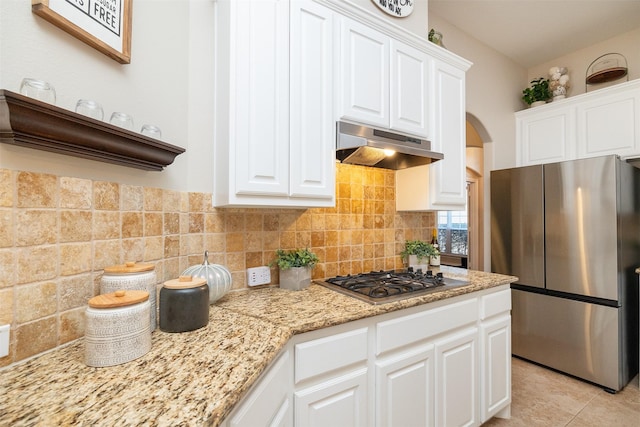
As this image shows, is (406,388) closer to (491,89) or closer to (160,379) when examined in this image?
(160,379)

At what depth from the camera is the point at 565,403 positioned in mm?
2283

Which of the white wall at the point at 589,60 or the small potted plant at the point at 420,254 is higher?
the white wall at the point at 589,60

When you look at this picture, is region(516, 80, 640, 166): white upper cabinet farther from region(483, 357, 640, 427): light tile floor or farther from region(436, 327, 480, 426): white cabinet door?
region(436, 327, 480, 426): white cabinet door

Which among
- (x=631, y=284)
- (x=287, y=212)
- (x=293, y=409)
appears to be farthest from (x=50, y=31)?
(x=631, y=284)

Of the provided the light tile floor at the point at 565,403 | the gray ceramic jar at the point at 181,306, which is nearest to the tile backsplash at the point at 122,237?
the gray ceramic jar at the point at 181,306

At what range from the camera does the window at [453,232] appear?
5.98 meters

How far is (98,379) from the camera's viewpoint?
724mm

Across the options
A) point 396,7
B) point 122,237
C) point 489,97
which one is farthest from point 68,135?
point 489,97

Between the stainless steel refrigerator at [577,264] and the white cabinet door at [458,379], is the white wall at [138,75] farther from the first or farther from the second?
the stainless steel refrigerator at [577,264]

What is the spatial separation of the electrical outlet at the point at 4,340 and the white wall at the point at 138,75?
399mm

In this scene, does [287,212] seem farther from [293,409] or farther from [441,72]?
[441,72]

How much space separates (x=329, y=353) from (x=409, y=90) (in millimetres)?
1577

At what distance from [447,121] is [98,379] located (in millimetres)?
2223

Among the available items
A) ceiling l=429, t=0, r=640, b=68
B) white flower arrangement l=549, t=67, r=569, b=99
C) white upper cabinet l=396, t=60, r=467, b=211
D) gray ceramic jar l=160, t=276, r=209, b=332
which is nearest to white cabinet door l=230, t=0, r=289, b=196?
gray ceramic jar l=160, t=276, r=209, b=332
